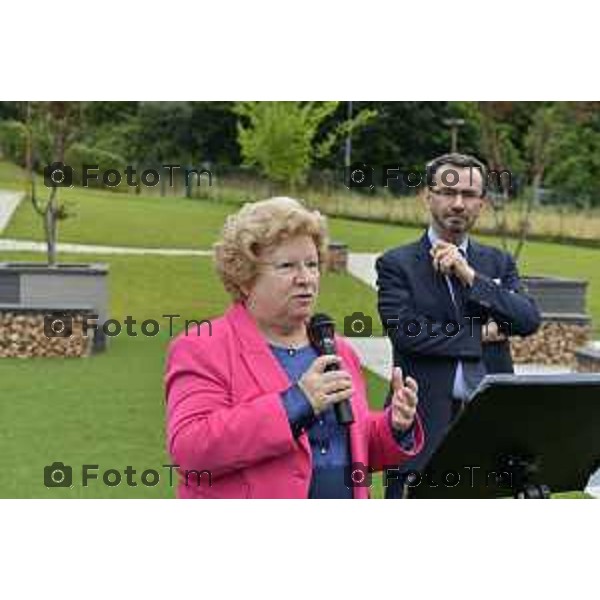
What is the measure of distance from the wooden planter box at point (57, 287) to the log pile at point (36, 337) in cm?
31

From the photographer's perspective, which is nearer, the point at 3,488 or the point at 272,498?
the point at 272,498

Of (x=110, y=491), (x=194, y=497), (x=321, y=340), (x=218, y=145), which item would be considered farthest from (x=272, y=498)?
(x=218, y=145)

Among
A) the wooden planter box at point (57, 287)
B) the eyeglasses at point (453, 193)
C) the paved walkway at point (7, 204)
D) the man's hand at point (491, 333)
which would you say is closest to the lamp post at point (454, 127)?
the wooden planter box at point (57, 287)

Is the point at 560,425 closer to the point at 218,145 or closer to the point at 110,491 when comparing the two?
the point at 110,491

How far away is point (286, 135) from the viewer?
Result: 1073 cm

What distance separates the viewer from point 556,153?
10.8 metres

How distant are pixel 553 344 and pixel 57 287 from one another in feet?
13.2

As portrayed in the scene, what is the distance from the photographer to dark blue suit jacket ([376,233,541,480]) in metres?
3.53

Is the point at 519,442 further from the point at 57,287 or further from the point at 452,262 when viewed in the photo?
Result: the point at 57,287

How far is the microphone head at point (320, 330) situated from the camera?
96.7 inches

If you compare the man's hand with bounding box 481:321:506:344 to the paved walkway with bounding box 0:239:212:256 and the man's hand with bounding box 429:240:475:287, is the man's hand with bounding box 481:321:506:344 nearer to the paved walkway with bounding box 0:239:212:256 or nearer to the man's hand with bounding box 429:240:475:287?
the man's hand with bounding box 429:240:475:287

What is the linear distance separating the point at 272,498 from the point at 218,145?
33.5 feet

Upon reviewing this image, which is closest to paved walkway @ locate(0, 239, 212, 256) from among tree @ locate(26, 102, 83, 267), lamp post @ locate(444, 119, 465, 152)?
tree @ locate(26, 102, 83, 267)

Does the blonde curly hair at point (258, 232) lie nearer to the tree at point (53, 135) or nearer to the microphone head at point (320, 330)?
the microphone head at point (320, 330)
